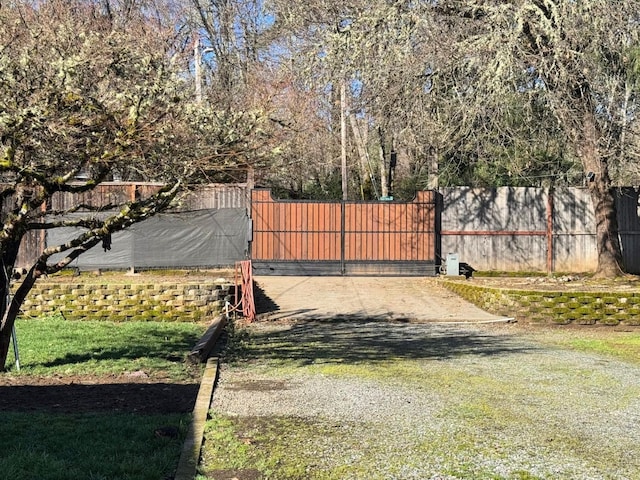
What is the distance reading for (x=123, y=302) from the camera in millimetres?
12625

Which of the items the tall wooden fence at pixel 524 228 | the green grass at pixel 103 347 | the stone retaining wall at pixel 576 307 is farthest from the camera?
the tall wooden fence at pixel 524 228

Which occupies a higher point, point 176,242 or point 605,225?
point 605,225

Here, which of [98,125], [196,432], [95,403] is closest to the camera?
[196,432]

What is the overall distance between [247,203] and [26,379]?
11.8 meters

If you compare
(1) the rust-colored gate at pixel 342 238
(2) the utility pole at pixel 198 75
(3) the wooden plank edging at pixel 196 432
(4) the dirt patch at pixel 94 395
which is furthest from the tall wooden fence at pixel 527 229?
(4) the dirt patch at pixel 94 395

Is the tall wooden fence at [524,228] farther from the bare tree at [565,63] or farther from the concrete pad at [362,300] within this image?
the bare tree at [565,63]

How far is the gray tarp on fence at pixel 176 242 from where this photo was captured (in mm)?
17719

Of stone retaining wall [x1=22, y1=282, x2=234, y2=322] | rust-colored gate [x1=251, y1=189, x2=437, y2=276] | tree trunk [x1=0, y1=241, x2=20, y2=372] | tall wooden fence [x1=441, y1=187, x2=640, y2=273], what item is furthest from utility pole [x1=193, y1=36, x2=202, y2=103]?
tall wooden fence [x1=441, y1=187, x2=640, y2=273]

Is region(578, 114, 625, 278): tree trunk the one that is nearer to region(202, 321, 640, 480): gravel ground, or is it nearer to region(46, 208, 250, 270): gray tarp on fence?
region(202, 321, 640, 480): gravel ground

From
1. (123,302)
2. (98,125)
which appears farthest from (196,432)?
(123,302)

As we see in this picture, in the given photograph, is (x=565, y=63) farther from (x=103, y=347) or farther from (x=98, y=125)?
(x=98, y=125)

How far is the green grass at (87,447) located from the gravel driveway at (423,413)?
1.13 feet

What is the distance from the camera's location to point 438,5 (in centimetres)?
1503

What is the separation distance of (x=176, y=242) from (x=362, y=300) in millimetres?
5779
